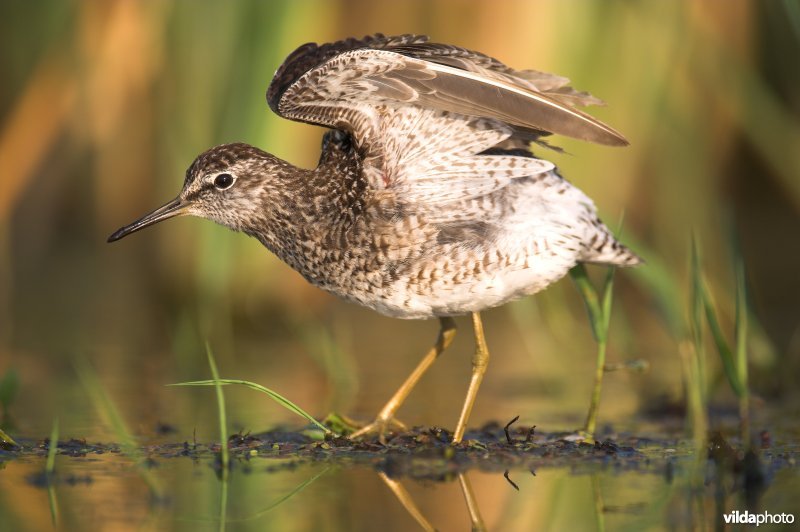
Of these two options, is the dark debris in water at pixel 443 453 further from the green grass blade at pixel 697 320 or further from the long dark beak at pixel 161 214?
the long dark beak at pixel 161 214

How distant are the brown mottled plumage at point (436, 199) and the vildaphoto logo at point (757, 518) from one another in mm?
1671

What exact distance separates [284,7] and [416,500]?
5.04 m

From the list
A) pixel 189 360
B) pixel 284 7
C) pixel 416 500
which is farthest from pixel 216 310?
pixel 416 500

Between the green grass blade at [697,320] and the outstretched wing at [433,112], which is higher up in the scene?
the outstretched wing at [433,112]

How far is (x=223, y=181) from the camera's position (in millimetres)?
6719

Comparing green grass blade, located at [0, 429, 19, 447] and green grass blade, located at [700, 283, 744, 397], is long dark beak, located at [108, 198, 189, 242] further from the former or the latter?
green grass blade, located at [700, 283, 744, 397]

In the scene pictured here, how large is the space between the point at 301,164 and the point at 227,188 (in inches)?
129

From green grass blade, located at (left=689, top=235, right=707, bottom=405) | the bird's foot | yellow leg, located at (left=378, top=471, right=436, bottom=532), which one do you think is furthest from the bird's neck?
green grass blade, located at (left=689, top=235, right=707, bottom=405)

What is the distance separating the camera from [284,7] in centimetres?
913

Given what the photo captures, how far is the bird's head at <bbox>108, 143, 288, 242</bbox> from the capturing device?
6.69 m

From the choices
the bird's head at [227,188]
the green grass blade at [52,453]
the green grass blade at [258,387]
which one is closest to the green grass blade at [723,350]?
the green grass blade at [258,387]

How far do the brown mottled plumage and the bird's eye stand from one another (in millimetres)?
474

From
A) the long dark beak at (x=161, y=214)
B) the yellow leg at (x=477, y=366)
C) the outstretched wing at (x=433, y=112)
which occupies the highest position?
the outstretched wing at (x=433, y=112)

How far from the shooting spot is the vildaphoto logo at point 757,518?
4551mm
